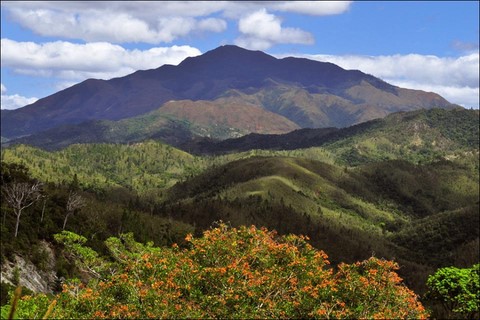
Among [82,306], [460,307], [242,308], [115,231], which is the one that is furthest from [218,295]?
[115,231]

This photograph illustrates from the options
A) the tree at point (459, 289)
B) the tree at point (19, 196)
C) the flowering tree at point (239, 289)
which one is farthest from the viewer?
the tree at point (19, 196)

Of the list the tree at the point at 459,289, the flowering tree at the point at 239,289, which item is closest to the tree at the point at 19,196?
the flowering tree at the point at 239,289

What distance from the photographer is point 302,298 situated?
108 ft

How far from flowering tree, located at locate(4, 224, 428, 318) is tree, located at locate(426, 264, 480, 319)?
58439 millimetres

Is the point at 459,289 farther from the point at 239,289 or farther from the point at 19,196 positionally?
the point at 19,196

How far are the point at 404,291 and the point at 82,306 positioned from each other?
Answer: 2162 centimetres

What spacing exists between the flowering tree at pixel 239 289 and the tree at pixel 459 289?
58439 millimetres

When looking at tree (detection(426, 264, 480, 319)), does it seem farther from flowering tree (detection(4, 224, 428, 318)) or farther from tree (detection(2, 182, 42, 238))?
tree (detection(2, 182, 42, 238))

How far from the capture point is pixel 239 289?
103 feet

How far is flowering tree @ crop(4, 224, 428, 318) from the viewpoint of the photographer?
30286 millimetres

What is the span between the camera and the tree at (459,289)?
280 feet

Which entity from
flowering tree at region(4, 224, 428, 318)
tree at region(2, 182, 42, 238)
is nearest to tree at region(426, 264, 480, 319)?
flowering tree at region(4, 224, 428, 318)

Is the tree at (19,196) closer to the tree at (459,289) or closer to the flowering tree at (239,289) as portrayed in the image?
the flowering tree at (239,289)

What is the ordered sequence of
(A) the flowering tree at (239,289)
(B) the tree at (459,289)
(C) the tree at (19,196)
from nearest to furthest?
1. (A) the flowering tree at (239,289)
2. (B) the tree at (459,289)
3. (C) the tree at (19,196)
